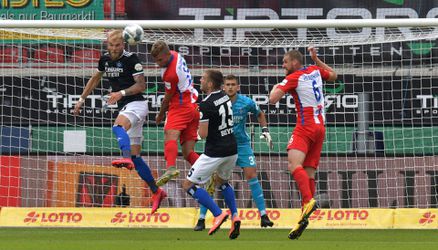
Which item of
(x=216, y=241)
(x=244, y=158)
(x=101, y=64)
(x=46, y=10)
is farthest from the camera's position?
(x=46, y=10)

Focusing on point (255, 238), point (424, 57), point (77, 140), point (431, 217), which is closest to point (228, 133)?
point (255, 238)

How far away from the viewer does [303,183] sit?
1172 centimetres

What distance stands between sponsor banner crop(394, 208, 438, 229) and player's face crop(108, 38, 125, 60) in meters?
5.67

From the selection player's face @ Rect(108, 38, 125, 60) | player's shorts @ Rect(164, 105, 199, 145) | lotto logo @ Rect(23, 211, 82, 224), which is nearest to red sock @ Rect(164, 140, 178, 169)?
player's shorts @ Rect(164, 105, 199, 145)

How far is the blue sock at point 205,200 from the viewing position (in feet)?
39.2

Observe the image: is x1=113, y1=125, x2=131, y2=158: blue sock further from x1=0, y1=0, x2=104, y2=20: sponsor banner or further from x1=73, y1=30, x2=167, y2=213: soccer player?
x1=0, y1=0, x2=104, y2=20: sponsor banner

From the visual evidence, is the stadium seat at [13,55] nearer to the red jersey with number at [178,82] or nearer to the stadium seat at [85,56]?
the stadium seat at [85,56]

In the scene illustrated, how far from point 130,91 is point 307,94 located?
Answer: 2.32 meters

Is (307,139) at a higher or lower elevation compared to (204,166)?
higher

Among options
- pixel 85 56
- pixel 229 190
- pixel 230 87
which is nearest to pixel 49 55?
pixel 85 56

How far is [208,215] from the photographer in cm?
1634

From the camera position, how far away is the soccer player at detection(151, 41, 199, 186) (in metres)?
13.1

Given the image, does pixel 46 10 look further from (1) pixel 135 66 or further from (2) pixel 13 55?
(1) pixel 135 66

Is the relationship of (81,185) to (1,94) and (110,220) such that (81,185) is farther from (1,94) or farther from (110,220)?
(1,94)
